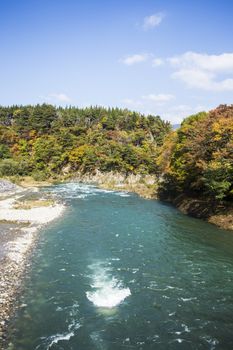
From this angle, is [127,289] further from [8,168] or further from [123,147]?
[8,168]

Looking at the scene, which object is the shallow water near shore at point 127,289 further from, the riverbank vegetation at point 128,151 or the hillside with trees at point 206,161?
the riverbank vegetation at point 128,151

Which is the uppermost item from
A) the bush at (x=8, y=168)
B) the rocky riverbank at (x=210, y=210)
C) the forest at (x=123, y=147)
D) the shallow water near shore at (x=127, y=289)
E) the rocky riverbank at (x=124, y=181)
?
the forest at (x=123, y=147)

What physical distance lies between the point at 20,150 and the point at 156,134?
4870 cm

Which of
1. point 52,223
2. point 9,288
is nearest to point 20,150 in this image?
point 52,223

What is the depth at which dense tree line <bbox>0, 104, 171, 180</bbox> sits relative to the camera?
83812 mm

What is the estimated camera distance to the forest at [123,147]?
1558 inches

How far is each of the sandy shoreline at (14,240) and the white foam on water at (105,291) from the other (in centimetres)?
478

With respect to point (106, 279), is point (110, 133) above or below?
above

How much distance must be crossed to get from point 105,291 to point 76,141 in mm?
77628

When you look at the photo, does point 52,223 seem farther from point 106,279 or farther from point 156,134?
point 156,134

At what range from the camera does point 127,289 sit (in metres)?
19.6

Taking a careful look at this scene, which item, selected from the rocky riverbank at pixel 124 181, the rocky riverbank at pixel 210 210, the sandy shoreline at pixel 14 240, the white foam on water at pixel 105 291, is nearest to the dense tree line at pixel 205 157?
the rocky riverbank at pixel 210 210

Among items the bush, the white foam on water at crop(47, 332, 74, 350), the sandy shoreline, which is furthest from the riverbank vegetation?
the white foam on water at crop(47, 332, 74, 350)

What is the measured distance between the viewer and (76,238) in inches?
1187
